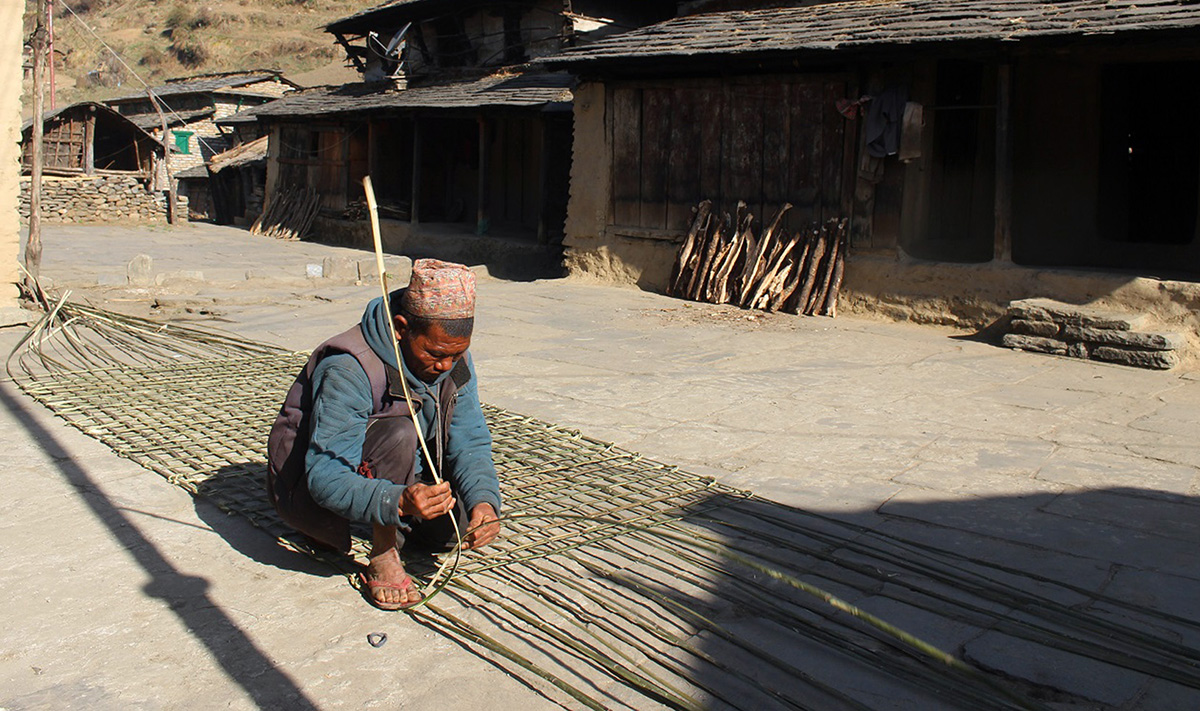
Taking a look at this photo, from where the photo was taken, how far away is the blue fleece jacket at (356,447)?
9.55 feet

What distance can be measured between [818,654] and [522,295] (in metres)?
8.29

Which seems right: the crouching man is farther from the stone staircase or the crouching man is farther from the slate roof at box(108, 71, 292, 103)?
the slate roof at box(108, 71, 292, 103)

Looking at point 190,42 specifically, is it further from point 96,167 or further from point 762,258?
point 762,258

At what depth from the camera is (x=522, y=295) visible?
1089cm

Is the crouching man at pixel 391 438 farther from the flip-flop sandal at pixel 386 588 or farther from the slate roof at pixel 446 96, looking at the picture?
the slate roof at pixel 446 96

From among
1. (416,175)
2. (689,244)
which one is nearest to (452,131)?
(416,175)

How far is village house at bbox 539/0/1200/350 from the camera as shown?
8.77 meters

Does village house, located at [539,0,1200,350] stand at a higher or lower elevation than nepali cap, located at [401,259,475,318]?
higher

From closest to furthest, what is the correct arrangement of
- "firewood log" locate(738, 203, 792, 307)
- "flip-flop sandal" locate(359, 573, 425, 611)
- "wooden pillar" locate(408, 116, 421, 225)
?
"flip-flop sandal" locate(359, 573, 425, 611) < "firewood log" locate(738, 203, 792, 307) < "wooden pillar" locate(408, 116, 421, 225)

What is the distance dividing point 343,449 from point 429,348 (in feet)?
1.27

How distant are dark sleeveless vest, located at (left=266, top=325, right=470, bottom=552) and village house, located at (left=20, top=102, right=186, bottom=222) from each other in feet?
70.3

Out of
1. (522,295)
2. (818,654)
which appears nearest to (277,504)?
(818,654)

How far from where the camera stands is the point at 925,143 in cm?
960

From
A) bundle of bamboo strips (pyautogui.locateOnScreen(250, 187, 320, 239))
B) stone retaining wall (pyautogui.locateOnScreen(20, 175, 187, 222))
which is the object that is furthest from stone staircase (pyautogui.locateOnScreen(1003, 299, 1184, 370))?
stone retaining wall (pyautogui.locateOnScreen(20, 175, 187, 222))
